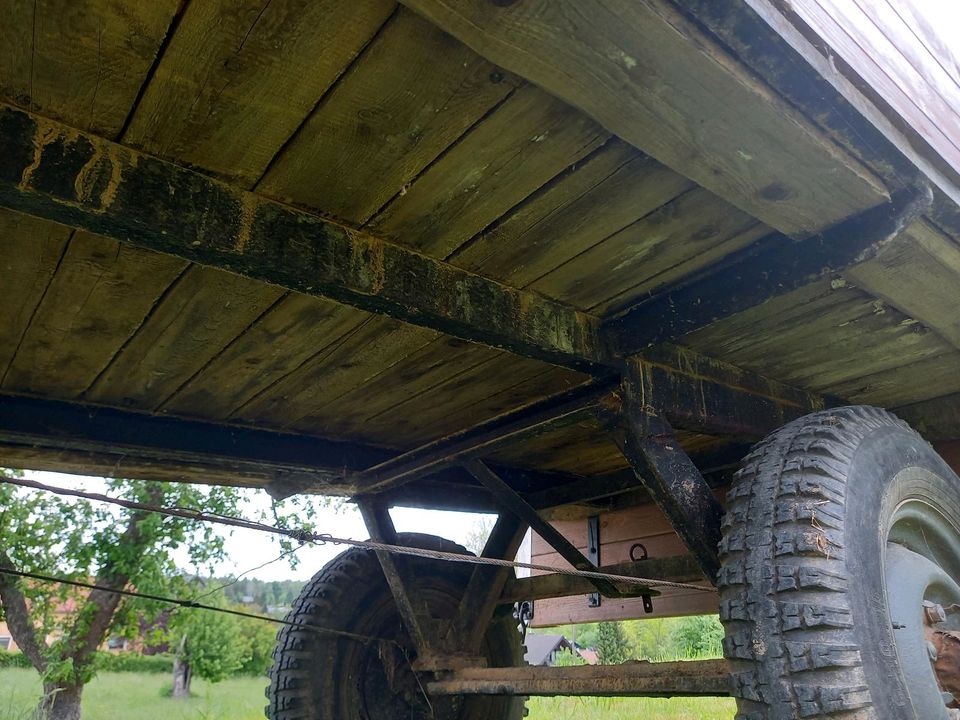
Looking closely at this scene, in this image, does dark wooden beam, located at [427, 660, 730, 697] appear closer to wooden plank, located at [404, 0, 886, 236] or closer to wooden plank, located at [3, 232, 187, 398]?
wooden plank, located at [404, 0, 886, 236]

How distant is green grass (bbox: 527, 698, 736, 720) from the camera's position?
537 centimetres

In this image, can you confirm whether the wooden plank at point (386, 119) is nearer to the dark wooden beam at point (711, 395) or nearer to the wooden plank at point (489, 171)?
the wooden plank at point (489, 171)

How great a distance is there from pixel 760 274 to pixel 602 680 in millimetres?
1388

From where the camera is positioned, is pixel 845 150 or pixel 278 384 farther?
pixel 278 384

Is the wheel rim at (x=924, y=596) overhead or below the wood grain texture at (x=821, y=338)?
below

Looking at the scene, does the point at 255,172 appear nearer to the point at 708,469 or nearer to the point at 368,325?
the point at 368,325

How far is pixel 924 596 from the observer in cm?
195

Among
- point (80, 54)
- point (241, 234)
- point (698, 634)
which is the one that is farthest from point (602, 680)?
point (698, 634)

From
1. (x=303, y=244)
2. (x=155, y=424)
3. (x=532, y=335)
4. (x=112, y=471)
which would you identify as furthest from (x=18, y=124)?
(x=112, y=471)

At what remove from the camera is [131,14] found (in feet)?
3.35

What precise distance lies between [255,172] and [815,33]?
0.98 m

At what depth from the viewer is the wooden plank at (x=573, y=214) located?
4.59 ft

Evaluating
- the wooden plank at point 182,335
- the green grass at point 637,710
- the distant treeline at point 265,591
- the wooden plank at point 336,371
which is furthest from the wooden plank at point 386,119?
the distant treeline at point 265,591

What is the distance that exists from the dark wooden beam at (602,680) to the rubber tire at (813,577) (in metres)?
0.31
